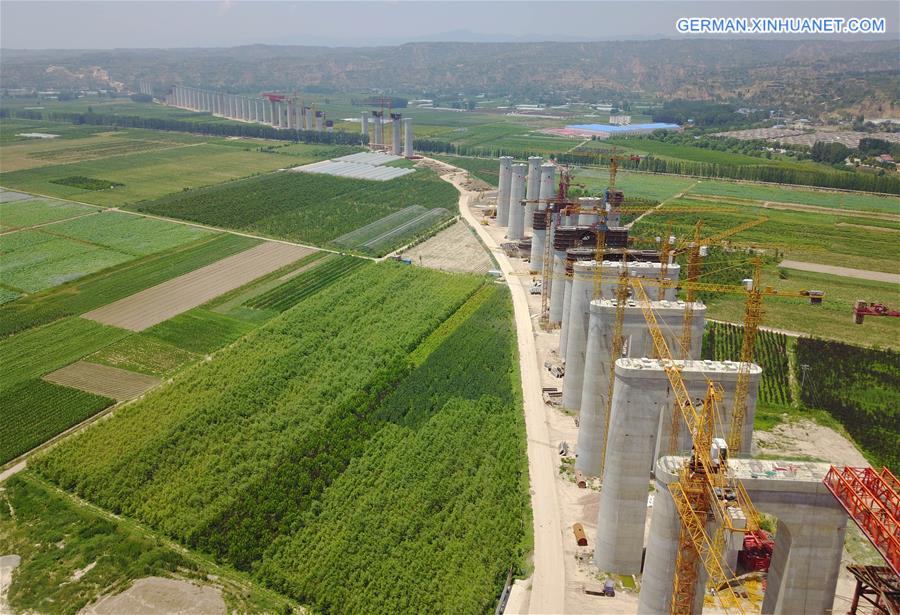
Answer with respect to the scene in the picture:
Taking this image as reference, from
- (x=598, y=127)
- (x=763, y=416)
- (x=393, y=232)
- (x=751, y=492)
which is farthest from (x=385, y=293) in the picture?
(x=598, y=127)

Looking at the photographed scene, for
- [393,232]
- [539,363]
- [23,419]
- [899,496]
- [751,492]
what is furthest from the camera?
[393,232]

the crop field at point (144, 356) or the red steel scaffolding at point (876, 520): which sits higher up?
the red steel scaffolding at point (876, 520)

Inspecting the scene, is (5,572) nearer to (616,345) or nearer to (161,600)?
(161,600)

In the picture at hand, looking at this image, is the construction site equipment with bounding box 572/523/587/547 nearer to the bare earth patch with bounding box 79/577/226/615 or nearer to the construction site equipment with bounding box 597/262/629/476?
the construction site equipment with bounding box 597/262/629/476

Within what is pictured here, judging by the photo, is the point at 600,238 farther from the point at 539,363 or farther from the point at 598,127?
the point at 598,127

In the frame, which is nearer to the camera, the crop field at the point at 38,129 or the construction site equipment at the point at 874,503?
the construction site equipment at the point at 874,503

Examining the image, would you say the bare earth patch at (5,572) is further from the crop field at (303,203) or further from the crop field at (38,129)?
the crop field at (38,129)

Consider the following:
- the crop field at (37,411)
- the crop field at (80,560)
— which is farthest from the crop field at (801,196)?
the crop field at (80,560)
